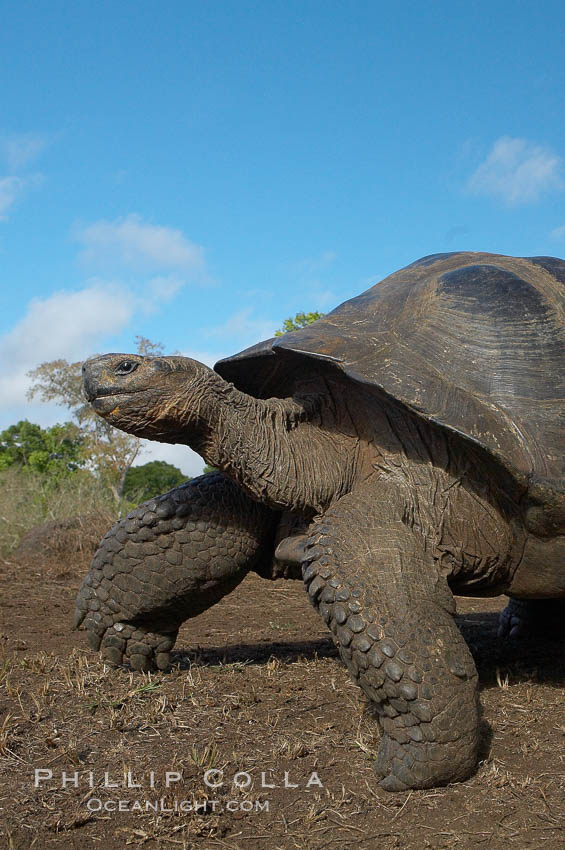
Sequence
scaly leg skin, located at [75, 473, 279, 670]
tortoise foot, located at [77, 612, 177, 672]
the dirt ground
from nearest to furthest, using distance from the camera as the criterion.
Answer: the dirt ground
scaly leg skin, located at [75, 473, 279, 670]
tortoise foot, located at [77, 612, 177, 672]

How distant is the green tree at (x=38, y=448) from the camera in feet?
64.2

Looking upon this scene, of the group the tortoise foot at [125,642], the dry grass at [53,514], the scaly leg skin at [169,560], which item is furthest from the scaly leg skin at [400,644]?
the dry grass at [53,514]

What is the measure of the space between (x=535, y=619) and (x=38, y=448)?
18.3 metres

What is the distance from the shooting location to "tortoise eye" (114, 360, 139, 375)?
331 centimetres

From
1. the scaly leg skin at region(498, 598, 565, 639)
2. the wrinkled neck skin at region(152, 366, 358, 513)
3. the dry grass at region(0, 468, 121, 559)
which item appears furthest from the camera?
the dry grass at region(0, 468, 121, 559)

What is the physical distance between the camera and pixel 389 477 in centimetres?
354

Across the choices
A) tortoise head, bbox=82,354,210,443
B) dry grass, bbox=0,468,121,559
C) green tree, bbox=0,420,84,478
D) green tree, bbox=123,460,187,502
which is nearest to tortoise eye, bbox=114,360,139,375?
tortoise head, bbox=82,354,210,443

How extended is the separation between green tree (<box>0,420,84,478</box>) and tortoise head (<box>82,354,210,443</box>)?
16.3 meters

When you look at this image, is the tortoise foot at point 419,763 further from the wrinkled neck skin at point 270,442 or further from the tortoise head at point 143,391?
the tortoise head at point 143,391

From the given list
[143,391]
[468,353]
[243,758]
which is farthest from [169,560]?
[468,353]

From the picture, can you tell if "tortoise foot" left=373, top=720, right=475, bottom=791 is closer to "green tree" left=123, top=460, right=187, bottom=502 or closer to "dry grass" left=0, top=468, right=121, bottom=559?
"dry grass" left=0, top=468, right=121, bottom=559

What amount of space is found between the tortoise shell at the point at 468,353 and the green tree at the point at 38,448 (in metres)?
16.3

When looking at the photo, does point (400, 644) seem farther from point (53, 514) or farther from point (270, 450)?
point (53, 514)

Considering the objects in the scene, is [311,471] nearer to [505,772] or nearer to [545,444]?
[545,444]
